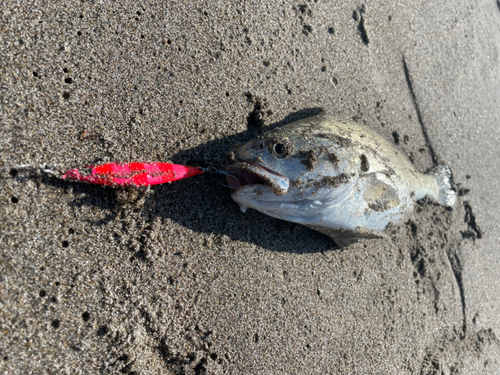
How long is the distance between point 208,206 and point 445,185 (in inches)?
110

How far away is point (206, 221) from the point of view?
266 cm

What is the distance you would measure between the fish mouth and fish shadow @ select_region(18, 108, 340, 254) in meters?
0.15

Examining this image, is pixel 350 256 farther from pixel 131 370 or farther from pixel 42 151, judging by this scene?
pixel 42 151

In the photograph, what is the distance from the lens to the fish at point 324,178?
245 centimetres

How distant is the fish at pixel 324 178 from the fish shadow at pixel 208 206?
0.16m

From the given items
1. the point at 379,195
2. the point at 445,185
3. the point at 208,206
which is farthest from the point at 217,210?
the point at 445,185

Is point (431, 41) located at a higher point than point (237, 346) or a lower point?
higher

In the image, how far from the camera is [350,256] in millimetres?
3180

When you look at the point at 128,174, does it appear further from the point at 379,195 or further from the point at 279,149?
the point at 379,195

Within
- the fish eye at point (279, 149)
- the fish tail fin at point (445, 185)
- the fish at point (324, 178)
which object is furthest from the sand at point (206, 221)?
the fish eye at point (279, 149)

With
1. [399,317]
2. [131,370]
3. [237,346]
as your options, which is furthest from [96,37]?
[399,317]

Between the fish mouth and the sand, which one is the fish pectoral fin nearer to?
the sand

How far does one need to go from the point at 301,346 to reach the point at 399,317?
115cm

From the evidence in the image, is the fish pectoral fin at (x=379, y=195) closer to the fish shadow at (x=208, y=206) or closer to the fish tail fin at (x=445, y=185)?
the fish shadow at (x=208, y=206)
